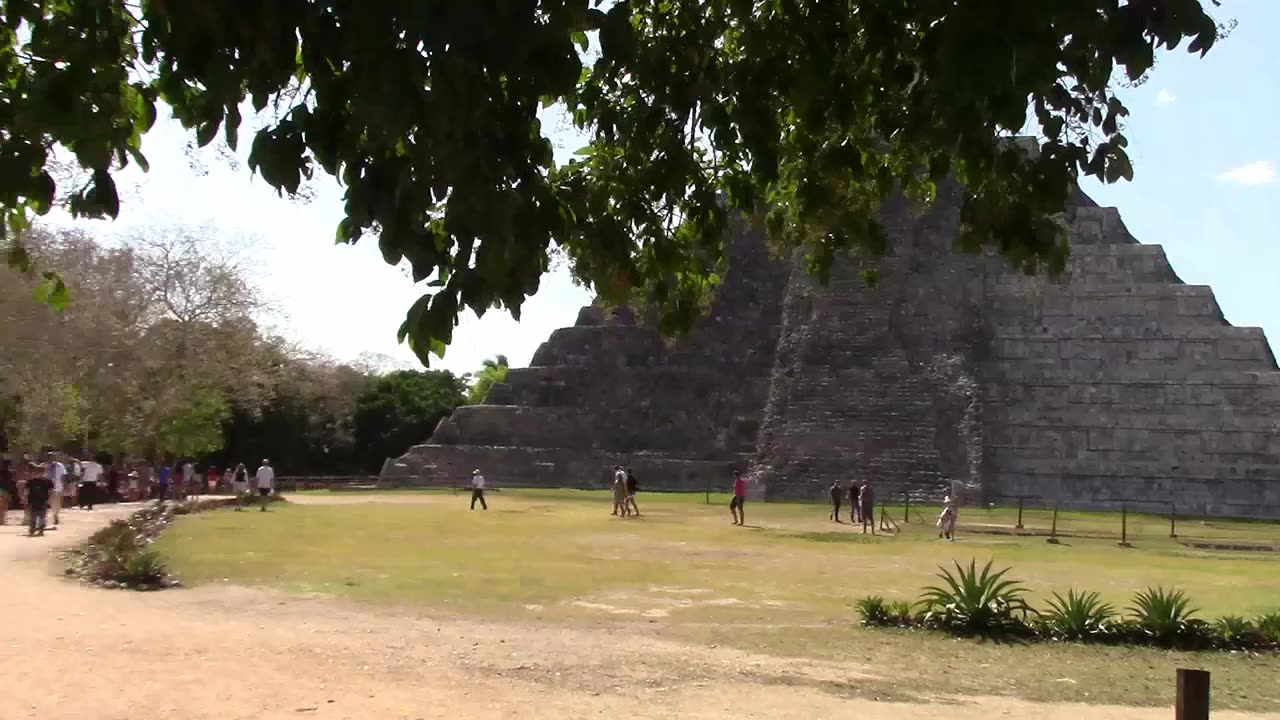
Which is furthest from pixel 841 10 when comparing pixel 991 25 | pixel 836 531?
pixel 836 531

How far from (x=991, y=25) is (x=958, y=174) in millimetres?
2236

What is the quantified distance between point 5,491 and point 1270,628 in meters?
21.9

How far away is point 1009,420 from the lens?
33.2 meters

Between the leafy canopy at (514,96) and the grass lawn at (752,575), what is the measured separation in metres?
4.28

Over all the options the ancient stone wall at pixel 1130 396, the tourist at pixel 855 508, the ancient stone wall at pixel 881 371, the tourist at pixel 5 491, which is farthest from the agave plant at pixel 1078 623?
the ancient stone wall at pixel 881 371

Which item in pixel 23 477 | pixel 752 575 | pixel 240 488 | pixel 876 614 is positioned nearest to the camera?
pixel 876 614

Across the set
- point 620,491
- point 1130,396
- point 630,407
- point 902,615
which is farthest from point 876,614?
point 630,407

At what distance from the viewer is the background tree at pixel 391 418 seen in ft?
177

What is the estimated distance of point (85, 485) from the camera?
1141 inches

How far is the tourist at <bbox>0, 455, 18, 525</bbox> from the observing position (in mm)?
22766

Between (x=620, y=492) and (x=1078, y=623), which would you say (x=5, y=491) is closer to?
(x=620, y=492)

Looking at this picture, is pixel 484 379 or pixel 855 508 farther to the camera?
pixel 484 379

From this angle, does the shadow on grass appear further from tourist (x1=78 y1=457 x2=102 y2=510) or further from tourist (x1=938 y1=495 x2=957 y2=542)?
tourist (x1=78 y1=457 x2=102 y2=510)

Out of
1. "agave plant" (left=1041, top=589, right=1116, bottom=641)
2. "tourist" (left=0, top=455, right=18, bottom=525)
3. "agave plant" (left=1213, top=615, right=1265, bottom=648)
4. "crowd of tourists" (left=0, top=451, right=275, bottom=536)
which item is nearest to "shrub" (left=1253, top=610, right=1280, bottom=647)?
"agave plant" (left=1213, top=615, right=1265, bottom=648)
